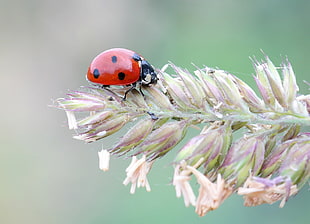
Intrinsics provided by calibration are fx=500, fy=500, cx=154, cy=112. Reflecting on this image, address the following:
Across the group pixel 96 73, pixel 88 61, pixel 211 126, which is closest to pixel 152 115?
pixel 211 126

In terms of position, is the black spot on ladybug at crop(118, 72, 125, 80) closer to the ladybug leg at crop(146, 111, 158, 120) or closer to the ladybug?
the ladybug

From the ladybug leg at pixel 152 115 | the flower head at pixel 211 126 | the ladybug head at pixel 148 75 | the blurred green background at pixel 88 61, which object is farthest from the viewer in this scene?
the blurred green background at pixel 88 61

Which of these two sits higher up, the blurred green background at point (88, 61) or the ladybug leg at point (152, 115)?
Answer: the blurred green background at point (88, 61)

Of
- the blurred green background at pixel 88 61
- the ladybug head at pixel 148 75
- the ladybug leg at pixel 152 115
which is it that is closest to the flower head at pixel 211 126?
the ladybug leg at pixel 152 115

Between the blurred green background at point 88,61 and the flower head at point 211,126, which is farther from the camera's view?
the blurred green background at point 88,61

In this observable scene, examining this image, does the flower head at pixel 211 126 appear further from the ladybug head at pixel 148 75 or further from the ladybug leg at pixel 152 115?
the ladybug head at pixel 148 75

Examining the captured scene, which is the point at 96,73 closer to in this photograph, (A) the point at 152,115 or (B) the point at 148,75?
(B) the point at 148,75

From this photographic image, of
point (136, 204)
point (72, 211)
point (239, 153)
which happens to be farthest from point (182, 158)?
point (72, 211)
